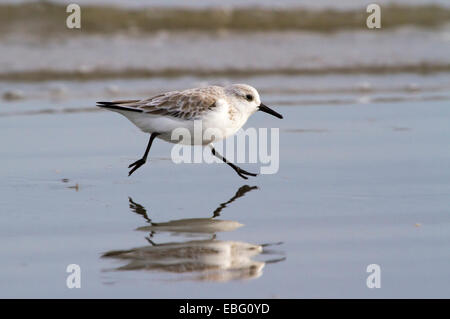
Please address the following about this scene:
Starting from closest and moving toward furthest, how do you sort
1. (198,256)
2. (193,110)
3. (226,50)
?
(198,256)
(193,110)
(226,50)

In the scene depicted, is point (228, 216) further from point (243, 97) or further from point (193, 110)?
point (243, 97)

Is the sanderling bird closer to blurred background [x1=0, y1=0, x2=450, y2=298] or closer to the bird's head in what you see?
the bird's head

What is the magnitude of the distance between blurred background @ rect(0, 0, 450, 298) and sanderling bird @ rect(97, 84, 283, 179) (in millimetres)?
461

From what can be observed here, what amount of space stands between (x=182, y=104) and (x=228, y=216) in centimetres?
107

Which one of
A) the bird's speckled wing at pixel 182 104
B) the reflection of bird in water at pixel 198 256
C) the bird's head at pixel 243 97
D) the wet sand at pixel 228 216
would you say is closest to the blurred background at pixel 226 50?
the wet sand at pixel 228 216

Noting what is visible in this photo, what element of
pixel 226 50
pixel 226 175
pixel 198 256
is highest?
pixel 226 50

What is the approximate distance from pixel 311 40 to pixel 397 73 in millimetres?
2519

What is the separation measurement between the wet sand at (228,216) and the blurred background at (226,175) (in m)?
0.02

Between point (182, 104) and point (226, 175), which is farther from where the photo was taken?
point (226, 175)

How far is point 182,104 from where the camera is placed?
18.1 ft

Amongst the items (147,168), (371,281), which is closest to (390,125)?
(147,168)

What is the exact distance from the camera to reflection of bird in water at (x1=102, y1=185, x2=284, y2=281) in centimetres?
384

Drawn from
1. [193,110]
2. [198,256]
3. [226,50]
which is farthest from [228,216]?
[226,50]

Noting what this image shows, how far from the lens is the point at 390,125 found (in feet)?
25.1
